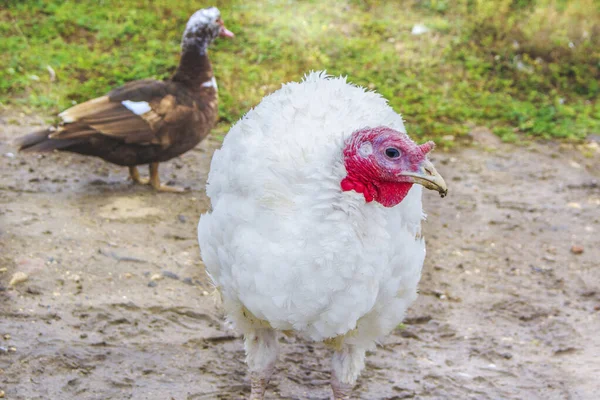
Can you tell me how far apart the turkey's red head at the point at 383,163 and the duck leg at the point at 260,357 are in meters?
1.09

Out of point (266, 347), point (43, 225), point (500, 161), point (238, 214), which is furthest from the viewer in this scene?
point (500, 161)

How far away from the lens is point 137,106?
521 cm

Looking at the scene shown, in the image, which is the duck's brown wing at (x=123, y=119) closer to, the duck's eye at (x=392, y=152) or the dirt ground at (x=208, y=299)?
the dirt ground at (x=208, y=299)

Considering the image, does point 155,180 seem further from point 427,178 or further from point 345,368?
point 427,178

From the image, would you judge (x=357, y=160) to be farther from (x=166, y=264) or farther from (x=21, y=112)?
(x=21, y=112)

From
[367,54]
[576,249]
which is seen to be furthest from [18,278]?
[367,54]

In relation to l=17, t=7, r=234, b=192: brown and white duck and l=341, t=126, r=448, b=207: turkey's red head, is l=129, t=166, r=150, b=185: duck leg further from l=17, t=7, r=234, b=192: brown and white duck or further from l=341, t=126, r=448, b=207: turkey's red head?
l=341, t=126, r=448, b=207: turkey's red head

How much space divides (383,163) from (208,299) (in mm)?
2100

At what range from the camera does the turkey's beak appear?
248 centimetres

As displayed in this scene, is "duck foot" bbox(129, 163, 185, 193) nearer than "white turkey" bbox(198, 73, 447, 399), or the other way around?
"white turkey" bbox(198, 73, 447, 399)

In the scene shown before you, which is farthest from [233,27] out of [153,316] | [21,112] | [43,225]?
[153,316]

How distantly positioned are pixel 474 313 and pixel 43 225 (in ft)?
9.69

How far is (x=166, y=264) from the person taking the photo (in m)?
4.52

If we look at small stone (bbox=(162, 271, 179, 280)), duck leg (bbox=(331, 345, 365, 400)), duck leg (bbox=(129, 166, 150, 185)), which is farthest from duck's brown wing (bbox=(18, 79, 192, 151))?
duck leg (bbox=(331, 345, 365, 400))
